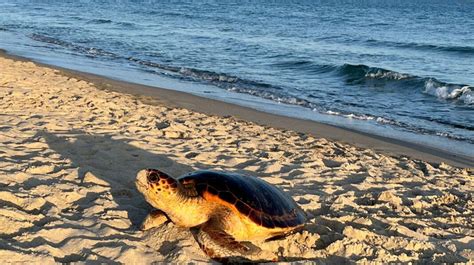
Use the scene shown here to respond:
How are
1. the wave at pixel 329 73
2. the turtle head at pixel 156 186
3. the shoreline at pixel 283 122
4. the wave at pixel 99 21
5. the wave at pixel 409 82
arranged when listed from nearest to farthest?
the turtle head at pixel 156 186 → the shoreline at pixel 283 122 → the wave at pixel 329 73 → the wave at pixel 409 82 → the wave at pixel 99 21

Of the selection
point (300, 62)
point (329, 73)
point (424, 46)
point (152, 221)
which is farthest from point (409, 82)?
point (152, 221)

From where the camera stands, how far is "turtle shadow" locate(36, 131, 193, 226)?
4.20 meters

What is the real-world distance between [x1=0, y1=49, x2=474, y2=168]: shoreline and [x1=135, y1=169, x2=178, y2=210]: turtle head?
15.9ft

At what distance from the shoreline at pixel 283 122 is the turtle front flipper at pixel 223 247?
4.46 metres

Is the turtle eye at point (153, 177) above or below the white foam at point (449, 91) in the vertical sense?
above

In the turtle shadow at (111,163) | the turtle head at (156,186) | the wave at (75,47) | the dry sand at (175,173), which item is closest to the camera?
the turtle head at (156,186)

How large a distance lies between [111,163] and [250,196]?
2.13 meters

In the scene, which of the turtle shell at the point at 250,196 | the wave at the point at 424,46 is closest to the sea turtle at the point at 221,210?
the turtle shell at the point at 250,196

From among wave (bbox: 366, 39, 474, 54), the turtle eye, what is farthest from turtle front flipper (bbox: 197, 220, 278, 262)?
wave (bbox: 366, 39, 474, 54)

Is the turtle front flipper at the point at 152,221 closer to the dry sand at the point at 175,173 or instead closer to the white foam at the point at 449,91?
the dry sand at the point at 175,173

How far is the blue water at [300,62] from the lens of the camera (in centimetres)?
1104

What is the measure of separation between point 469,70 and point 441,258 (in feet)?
50.8

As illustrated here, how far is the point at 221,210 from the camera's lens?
356 cm

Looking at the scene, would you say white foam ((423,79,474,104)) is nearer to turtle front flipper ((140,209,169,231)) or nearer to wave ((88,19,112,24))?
turtle front flipper ((140,209,169,231))
